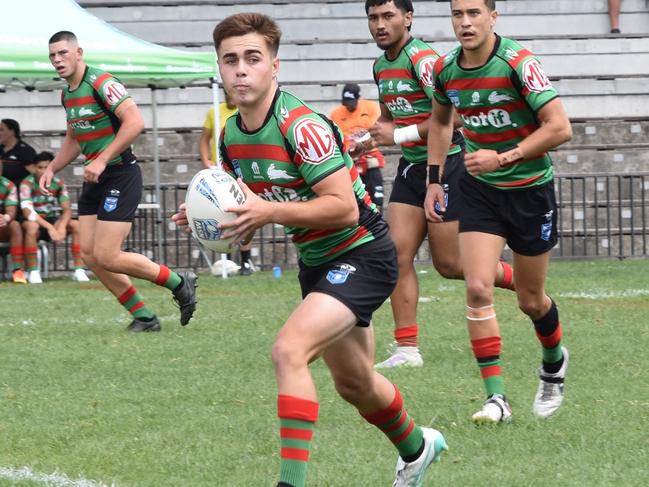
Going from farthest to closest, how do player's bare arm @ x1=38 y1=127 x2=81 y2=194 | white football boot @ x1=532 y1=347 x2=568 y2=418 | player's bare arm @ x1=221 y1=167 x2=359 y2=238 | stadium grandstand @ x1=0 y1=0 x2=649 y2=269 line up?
stadium grandstand @ x1=0 y1=0 x2=649 y2=269, player's bare arm @ x1=38 y1=127 x2=81 y2=194, white football boot @ x1=532 y1=347 x2=568 y2=418, player's bare arm @ x1=221 y1=167 x2=359 y2=238

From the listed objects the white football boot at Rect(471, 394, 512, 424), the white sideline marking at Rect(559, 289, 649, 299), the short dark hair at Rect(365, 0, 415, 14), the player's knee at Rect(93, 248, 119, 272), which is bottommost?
the white sideline marking at Rect(559, 289, 649, 299)

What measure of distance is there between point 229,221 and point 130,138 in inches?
222

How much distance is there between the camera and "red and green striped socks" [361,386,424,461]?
5.27 meters

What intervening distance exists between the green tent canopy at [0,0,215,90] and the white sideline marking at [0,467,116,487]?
31.9 ft

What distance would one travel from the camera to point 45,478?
555cm

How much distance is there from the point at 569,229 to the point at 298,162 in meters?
13.7

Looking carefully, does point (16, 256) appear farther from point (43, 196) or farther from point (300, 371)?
point (300, 371)

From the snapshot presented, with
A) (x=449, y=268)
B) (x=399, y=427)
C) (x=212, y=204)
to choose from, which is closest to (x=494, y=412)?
(x=399, y=427)

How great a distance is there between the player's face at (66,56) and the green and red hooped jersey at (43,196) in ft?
18.9

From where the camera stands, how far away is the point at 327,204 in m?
4.84

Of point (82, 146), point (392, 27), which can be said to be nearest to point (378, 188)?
point (82, 146)

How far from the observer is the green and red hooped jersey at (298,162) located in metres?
4.89

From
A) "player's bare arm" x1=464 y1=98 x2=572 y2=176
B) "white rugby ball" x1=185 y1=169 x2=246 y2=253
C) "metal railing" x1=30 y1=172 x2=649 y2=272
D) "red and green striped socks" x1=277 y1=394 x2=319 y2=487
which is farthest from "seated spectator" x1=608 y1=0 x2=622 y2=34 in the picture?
"red and green striped socks" x1=277 y1=394 x2=319 y2=487

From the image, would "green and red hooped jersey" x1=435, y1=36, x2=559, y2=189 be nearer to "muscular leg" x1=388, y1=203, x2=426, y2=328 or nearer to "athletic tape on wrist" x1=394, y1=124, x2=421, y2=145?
"athletic tape on wrist" x1=394, y1=124, x2=421, y2=145
